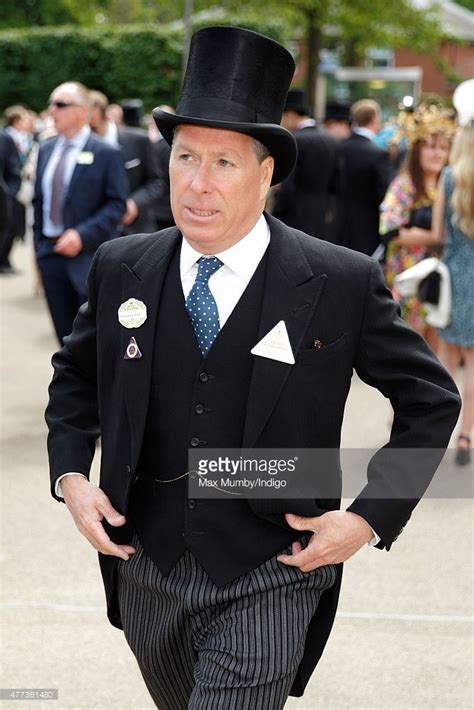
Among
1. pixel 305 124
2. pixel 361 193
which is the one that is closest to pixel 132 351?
pixel 305 124

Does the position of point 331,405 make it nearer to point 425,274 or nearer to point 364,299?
point 364,299

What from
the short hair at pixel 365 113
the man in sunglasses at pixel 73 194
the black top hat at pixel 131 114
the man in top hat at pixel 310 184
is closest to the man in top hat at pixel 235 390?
the man in sunglasses at pixel 73 194

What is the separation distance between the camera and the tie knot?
2.71m

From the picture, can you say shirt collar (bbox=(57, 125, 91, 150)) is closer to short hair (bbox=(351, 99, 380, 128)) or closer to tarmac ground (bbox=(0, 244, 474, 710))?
tarmac ground (bbox=(0, 244, 474, 710))

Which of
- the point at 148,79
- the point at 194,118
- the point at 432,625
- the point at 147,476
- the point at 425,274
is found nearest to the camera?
the point at 194,118

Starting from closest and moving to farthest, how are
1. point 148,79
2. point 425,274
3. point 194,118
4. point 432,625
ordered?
point 194,118, point 432,625, point 425,274, point 148,79

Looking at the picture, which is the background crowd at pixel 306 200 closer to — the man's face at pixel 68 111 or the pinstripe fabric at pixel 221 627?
the man's face at pixel 68 111

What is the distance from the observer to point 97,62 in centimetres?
3522

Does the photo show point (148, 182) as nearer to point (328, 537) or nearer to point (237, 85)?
point (237, 85)

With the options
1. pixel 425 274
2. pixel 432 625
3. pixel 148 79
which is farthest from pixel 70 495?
pixel 148 79

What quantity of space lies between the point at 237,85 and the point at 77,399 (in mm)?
855

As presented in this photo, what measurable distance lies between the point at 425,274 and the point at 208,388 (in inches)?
175

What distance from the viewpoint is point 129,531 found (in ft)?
9.13

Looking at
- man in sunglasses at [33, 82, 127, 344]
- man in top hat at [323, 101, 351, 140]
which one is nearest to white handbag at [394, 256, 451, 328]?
man in sunglasses at [33, 82, 127, 344]
